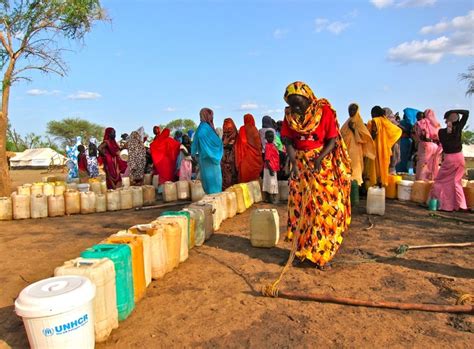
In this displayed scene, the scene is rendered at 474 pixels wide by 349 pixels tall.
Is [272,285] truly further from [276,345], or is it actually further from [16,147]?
[16,147]

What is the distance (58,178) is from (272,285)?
35.9 ft

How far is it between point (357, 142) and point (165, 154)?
549 centimetres

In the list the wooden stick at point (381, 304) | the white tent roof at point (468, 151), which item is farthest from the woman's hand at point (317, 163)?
the white tent roof at point (468, 151)

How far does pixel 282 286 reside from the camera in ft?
13.3

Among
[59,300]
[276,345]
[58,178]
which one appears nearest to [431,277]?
[276,345]

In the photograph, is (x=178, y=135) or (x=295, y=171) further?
(x=178, y=135)

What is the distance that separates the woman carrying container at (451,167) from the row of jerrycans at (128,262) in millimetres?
5000

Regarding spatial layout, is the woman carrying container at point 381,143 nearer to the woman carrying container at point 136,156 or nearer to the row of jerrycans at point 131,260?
the row of jerrycans at point 131,260

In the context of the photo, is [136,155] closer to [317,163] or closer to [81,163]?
[81,163]

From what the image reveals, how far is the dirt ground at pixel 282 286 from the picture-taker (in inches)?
121

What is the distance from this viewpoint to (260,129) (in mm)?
10625

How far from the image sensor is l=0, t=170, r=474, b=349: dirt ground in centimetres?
306

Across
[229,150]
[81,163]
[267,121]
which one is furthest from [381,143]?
[81,163]

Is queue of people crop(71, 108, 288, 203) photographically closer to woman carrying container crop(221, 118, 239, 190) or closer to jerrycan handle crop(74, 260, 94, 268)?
woman carrying container crop(221, 118, 239, 190)
